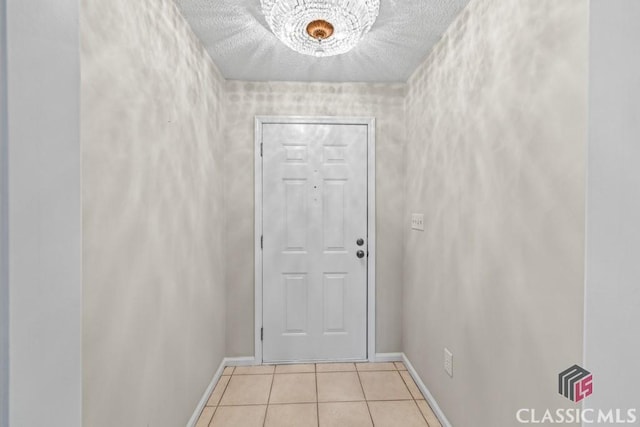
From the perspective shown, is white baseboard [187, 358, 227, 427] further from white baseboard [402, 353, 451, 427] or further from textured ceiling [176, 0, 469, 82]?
textured ceiling [176, 0, 469, 82]

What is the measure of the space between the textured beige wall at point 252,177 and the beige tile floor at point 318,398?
283 mm

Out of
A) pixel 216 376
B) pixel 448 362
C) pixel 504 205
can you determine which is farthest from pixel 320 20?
pixel 216 376

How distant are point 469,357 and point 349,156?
64.8 inches

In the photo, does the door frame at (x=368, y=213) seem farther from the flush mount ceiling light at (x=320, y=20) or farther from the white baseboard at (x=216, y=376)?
the flush mount ceiling light at (x=320, y=20)

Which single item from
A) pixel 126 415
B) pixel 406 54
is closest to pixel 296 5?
pixel 406 54

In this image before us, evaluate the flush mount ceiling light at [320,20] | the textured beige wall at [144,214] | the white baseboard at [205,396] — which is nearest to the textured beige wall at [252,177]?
the white baseboard at [205,396]

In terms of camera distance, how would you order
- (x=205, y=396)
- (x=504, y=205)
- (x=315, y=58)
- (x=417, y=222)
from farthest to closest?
(x=417, y=222) < (x=315, y=58) < (x=205, y=396) < (x=504, y=205)

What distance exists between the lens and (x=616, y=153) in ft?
3.04

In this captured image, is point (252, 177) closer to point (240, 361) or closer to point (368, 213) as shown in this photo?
point (368, 213)

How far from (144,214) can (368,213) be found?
1.71 m

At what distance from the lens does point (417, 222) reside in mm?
2334

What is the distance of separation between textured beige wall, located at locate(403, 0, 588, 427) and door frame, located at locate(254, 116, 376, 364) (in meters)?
0.53

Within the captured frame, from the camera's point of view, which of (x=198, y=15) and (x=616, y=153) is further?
(x=198, y=15)

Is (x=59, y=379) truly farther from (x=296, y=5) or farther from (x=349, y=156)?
(x=349, y=156)
